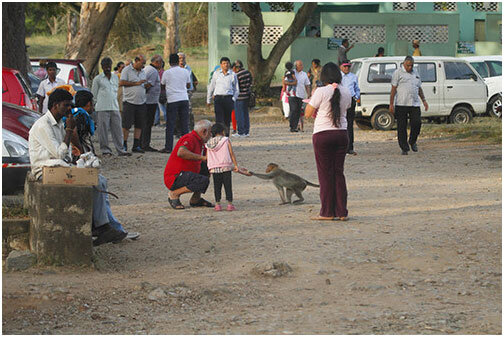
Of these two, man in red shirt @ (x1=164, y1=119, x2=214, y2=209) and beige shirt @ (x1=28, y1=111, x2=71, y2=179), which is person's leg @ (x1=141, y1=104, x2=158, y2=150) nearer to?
man in red shirt @ (x1=164, y1=119, x2=214, y2=209)

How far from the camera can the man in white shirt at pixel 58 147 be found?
25.9 feet

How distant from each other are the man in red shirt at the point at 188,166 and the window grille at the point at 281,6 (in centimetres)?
2391

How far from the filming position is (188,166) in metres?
10.5

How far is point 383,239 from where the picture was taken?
869cm

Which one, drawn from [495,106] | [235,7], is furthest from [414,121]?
[235,7]

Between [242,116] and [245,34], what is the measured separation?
1402 centimetres

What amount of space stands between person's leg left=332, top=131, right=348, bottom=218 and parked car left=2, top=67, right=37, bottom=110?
22.7ft

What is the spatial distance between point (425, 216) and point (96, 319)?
484cm

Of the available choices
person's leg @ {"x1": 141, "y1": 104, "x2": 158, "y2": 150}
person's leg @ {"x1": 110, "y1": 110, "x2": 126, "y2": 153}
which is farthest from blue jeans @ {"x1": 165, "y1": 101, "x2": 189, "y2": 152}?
person's leg @ {"x1": 110, "y1": 110, "x2": 126, "y2": 153}

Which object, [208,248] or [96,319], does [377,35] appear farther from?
[96,319]

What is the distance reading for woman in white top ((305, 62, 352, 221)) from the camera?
945 centimetres

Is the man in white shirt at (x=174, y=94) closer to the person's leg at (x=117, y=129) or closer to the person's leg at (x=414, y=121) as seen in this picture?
the person's leg at (x=117, y=129)

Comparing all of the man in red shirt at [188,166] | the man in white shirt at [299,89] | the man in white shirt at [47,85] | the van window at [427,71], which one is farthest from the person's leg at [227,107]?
the man in red shirt at [188,166]

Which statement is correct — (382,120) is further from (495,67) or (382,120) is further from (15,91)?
(15,91)
